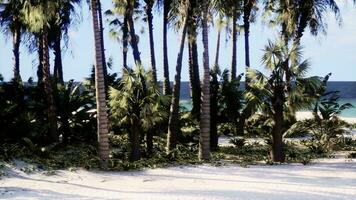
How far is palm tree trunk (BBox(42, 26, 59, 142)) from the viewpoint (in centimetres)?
1644

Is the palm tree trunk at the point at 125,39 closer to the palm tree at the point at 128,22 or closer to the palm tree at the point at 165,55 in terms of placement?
the palm tree at the point at 128,22

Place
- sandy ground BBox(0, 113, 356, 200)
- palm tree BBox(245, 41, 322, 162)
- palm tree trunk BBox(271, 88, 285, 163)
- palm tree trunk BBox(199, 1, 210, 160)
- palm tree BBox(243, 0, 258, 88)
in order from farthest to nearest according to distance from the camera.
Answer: palm tree BBox(243, 0, 258, 88) → palm tree trunk BBox(199, 1, 210, 160) → palm tree trunk BBox(271, 88, 285, 163) → palm tree BBox(245, 41, 322, 162) → sandy ground BBox(0, 113, 356, 200)

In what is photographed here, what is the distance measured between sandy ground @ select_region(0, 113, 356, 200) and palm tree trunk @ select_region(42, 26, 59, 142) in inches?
122

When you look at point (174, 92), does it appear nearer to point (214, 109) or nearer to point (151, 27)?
point (214, 109)

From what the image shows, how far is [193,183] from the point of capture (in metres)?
12.4

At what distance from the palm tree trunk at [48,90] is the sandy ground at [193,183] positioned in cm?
309

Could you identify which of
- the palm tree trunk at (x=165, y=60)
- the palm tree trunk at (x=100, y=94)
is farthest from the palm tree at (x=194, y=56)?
the palm tree trunk at (x=100, y=94)

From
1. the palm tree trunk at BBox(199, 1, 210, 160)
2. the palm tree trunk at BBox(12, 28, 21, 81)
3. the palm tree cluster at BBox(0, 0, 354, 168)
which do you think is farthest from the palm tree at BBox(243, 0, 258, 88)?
the palm tree trunk at BBox(12, 28, 21, 81)

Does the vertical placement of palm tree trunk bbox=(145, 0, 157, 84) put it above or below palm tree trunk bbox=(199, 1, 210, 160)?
above

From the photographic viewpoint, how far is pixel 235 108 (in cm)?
1944

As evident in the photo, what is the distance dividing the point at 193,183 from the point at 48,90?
23.5 ft

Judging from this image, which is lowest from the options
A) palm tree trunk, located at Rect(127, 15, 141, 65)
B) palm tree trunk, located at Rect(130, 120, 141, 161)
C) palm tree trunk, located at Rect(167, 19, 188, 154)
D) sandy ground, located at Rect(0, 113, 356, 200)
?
sandy ground, located at Rect(0, 113, 356, 200)

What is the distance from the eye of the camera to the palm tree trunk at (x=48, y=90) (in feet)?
53.9

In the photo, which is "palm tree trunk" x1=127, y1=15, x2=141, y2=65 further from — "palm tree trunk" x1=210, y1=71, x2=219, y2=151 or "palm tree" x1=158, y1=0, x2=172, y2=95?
"palm tree trunk" x1=210, y1=71, x2=219, y2=151
